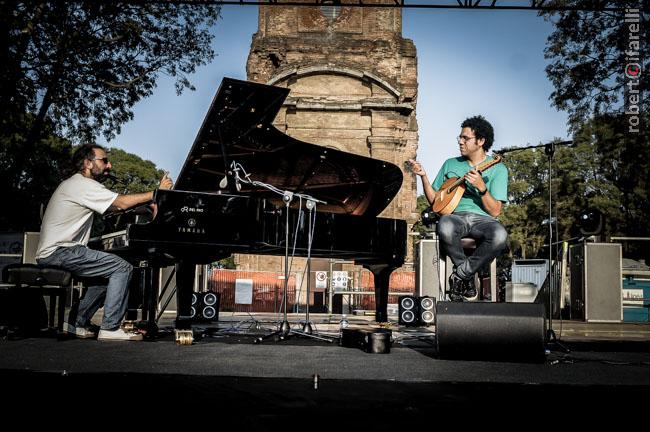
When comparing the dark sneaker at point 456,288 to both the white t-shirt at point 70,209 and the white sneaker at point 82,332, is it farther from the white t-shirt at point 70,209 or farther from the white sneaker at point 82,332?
the white sneaker at point 82,332

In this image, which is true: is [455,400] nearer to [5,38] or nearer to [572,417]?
[572,417]

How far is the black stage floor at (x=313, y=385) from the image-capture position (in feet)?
7.69

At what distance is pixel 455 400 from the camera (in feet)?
8.71

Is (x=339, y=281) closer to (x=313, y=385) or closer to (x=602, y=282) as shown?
(x=602, y=282)

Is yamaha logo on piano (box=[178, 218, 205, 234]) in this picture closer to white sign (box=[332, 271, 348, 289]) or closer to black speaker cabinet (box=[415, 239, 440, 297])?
black speaker cabinet (box=[415, 239, 440, 297])

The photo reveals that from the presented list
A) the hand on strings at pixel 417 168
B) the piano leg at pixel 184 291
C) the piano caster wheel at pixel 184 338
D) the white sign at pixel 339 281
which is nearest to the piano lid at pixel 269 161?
the piano leg at pixel 184 291

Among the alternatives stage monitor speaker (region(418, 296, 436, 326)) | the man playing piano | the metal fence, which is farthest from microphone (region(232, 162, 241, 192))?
the metal fence

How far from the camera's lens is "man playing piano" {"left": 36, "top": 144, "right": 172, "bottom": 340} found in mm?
5434

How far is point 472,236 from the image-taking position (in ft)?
16.4

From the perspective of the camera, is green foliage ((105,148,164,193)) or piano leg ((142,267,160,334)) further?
green foliage ((105,148,164,193))

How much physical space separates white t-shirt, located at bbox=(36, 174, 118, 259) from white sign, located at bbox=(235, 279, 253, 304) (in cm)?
1732

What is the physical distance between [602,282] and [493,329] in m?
8.39

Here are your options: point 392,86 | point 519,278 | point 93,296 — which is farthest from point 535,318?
point 392,86

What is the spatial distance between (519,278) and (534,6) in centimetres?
1404
